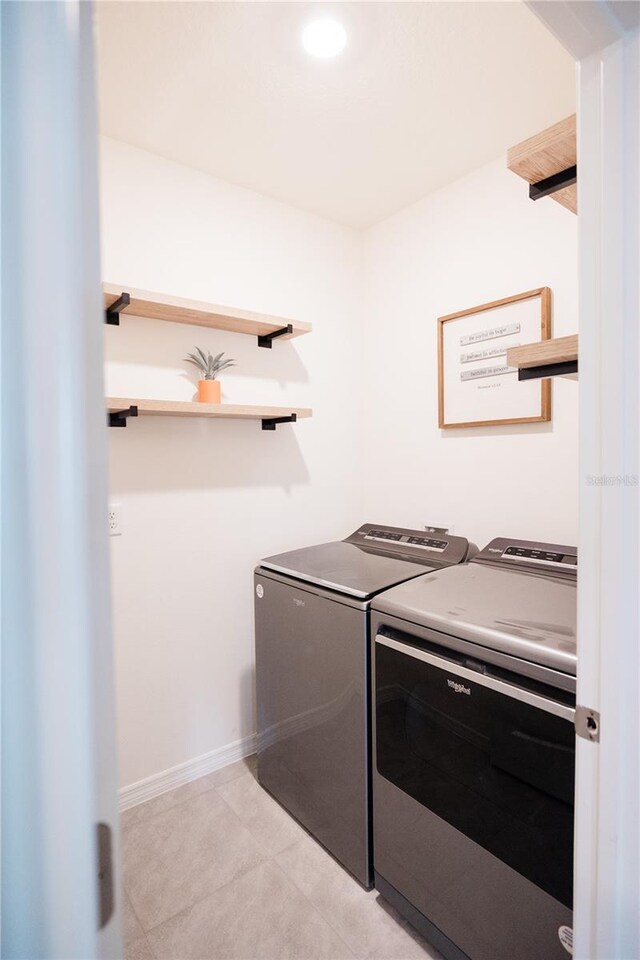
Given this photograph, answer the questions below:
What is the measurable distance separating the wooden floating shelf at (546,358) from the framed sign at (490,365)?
92cm

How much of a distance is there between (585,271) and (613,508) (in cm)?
37

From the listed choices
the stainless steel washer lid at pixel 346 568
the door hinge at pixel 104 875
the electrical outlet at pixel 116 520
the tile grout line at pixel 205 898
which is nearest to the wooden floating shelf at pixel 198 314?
the electrical outlet at pixel 116 520

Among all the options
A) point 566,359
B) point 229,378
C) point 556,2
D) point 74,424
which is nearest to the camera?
point 74,424

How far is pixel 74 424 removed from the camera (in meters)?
0.31

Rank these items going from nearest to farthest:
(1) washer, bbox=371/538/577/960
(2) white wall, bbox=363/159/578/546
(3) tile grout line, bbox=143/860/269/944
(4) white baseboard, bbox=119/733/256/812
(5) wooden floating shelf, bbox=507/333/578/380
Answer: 1. (5) wooden floating shelf, bbox=507/333/578/380
2. (1) washer, bbox=371/538/577/960
3. (3) tile grout line, bbox=143/860/269/944
4. (2) white wall, bbox=363/159/578/546
5. (4) white baseboard, bbox=119/733/256/812

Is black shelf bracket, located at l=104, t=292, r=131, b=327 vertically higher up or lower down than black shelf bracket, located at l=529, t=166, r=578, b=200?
higher up

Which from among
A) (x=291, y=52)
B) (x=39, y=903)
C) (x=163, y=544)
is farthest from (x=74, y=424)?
(x=163, y=544)

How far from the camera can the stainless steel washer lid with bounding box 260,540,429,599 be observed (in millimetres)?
1581

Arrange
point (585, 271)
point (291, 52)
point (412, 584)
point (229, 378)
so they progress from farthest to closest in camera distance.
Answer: point (229, 378), point (412, 584), point (291, 52), point (585, 271)

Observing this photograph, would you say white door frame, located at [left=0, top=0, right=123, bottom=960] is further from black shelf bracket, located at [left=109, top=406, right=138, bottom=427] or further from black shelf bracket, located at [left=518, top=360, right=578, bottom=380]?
black shelf bracket, located at [left=109, top=406, right=138, bottom=427]

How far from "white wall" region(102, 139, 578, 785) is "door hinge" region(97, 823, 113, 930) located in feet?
5.36

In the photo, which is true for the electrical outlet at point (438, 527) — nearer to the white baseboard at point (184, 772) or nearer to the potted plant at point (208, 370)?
the potted plant at point (208, 370)

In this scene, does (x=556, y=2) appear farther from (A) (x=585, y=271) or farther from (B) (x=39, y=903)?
(B) (x=39, y=903)

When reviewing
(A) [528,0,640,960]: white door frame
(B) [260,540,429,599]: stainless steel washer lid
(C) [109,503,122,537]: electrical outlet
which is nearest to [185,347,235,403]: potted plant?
(C) [109,503,122,537]: electrical outlet
